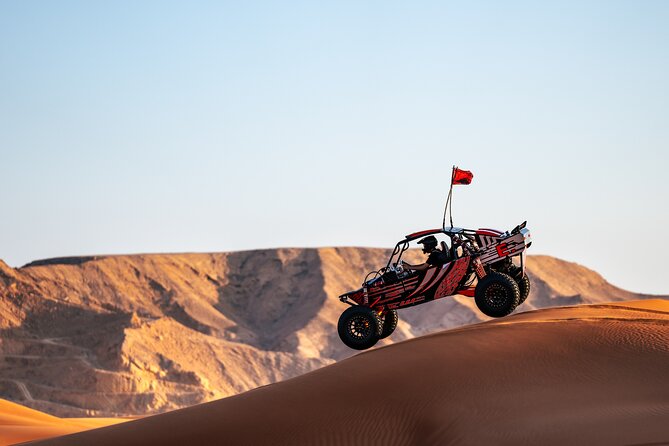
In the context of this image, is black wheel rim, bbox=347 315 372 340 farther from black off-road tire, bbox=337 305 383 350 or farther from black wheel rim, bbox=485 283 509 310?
black wheel rim, bbox=485 283 509 310

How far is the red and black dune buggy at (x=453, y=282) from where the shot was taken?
72.6 ft

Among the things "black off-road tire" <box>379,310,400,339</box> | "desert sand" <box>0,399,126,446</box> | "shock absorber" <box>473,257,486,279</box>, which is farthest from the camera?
"desert sand" <box>0,399,126,446</box>

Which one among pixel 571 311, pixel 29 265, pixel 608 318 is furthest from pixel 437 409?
pixel 29 265

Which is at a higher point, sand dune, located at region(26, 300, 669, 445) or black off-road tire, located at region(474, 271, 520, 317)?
black off-road tire, located at region(474, 271, 520, 317)

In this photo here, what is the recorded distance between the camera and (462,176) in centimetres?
2366

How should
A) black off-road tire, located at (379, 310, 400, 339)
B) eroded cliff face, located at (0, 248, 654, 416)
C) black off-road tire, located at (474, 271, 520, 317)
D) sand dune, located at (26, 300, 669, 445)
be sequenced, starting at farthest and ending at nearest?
eroded cliff face, located at (0, 248, 654, 416) < black off-road tire, located at (379, 310, 400, 339) < black off-road tire, located at (474, 271, 520, 317) < sand dune, located at (26, 300, 669, 445)

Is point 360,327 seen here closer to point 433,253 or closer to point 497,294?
point 433,253

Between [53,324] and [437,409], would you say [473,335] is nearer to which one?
[437,409]

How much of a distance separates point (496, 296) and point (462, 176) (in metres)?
2.99

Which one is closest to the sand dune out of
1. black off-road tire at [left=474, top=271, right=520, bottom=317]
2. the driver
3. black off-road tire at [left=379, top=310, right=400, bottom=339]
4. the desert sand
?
black off-road tire at [left=474, top=271, right=520, bottom=317]

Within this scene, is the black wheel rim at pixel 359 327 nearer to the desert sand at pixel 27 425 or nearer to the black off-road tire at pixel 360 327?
the black off-road tire at pixel 360 327

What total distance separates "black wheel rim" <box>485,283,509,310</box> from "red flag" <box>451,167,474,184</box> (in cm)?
274

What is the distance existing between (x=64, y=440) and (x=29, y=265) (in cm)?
8371

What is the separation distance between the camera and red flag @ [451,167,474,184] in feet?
77.4
